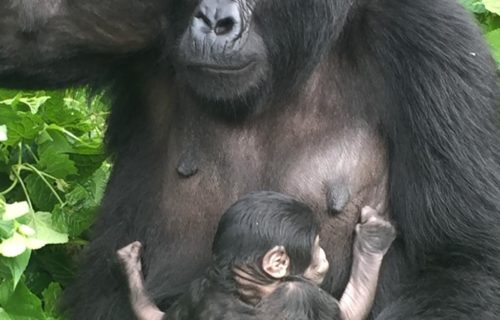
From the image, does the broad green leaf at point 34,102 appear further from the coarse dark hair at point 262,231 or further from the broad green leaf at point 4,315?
the coarse dark hair at point 262,231

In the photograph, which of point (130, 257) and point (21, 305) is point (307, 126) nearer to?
point (130, 257)

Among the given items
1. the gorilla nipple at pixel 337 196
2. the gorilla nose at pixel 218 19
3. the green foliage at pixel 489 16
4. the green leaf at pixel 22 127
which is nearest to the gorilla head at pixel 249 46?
the gorilla nose at pixel 218 19

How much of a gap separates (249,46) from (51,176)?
1.26 m

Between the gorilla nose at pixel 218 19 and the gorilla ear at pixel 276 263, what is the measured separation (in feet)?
2.22

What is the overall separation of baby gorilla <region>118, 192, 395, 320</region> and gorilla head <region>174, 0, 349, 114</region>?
1.18ft

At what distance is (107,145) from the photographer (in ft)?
17.9

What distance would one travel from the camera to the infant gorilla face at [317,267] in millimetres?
4723

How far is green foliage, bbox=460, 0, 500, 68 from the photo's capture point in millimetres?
6078

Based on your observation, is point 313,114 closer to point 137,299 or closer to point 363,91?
point 363,91

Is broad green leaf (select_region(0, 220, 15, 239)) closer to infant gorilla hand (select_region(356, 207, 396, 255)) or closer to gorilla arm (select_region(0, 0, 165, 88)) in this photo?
gorilla arm (select_region(0, 0, 165, 88))

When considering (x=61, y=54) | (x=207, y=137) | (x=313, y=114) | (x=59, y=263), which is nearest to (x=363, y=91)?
(x=313, y=114)

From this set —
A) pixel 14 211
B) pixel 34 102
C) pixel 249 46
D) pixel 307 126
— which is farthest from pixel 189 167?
pixel 34 102

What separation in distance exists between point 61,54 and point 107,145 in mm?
536

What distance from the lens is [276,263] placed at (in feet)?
15.2
